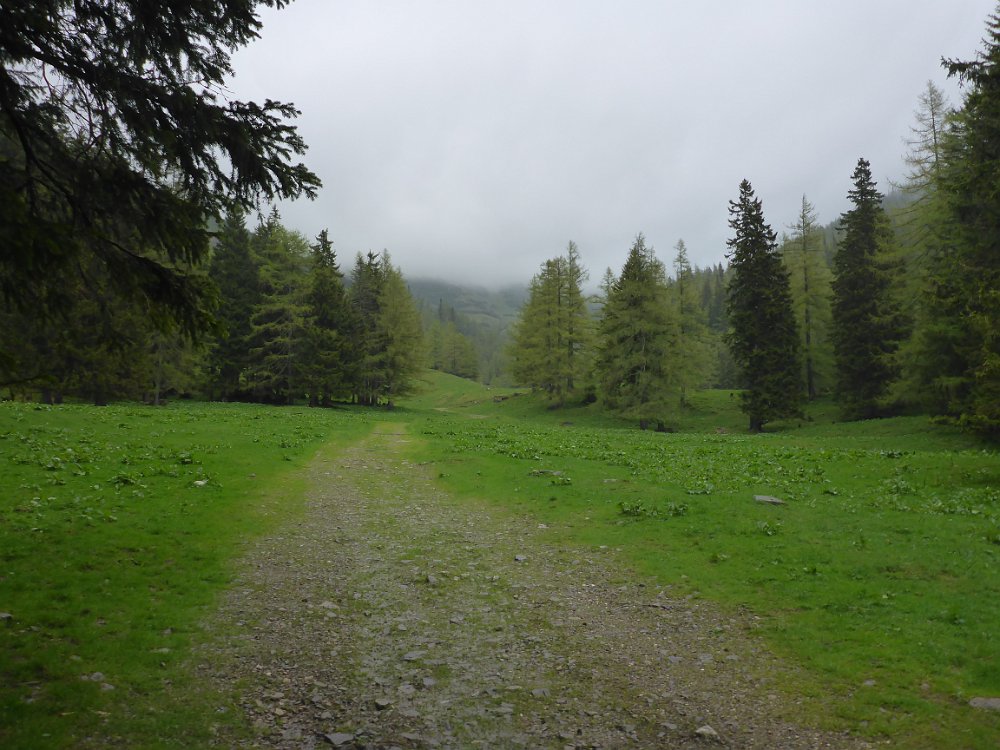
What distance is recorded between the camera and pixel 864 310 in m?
41.6

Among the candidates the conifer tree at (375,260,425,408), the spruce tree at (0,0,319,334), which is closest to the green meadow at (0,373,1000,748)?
the spruce tree at (0,0,319,334)

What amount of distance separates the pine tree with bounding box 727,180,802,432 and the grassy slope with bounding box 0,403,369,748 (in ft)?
116

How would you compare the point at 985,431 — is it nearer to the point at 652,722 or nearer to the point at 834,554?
the point at 834,554

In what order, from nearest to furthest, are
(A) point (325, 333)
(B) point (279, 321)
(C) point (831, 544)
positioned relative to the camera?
(C) point (831, 544) < (A) point (325, 333) < (B) point (279, 321)

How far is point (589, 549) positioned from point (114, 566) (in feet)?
26.7

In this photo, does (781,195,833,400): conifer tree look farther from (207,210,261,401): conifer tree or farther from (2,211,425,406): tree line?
(207,210,261,401): conifer tree

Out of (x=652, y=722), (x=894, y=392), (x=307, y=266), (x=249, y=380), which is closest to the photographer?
(x=652, y=722)

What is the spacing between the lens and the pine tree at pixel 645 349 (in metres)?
43.0

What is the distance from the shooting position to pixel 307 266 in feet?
180

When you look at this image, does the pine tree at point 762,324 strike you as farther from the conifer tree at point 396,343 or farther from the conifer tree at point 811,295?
the conifer tree at point 396,343

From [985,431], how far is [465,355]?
341ft

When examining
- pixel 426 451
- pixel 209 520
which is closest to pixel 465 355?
pixel 426 451

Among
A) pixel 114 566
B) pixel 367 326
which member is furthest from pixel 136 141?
pixel 367 326

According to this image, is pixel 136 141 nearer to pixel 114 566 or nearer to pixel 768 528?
pixel 114 566
